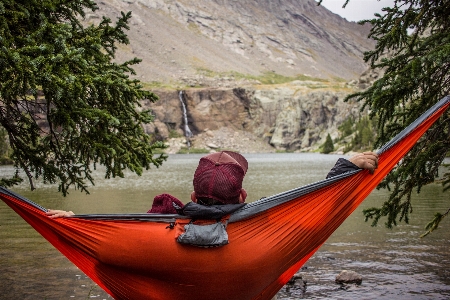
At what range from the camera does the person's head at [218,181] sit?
331 cm

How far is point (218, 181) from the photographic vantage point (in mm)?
3314

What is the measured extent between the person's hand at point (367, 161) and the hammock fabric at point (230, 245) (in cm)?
6

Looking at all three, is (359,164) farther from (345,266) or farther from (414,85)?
(345,266)

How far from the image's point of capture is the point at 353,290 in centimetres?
869

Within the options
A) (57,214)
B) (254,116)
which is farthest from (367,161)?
(254,116)

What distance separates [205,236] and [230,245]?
7.8 inches

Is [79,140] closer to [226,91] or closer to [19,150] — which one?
[19,150]

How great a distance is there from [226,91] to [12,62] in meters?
180

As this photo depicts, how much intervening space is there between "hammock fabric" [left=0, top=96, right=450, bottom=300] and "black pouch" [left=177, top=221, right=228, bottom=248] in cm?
8

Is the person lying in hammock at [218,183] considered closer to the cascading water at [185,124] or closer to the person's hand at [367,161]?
the person's hand at [367,161]

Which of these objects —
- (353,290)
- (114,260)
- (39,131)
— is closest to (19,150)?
(39,131)

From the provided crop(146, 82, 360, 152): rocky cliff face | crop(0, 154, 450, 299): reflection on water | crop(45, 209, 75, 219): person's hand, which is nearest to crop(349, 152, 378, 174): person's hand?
crop(45, 209, 75, 219): person's hand

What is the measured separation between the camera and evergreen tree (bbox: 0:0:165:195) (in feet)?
17.2

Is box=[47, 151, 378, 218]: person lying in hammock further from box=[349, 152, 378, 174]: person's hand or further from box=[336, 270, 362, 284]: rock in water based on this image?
box=[336, 270, 362, 284]: rock in water
